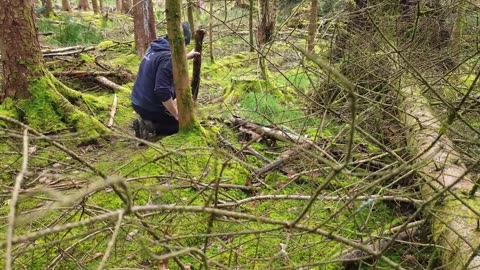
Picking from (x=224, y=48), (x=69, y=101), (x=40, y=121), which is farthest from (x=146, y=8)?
(x=40, y=121)

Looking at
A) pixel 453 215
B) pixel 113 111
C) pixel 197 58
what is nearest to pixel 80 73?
pixel 113 111

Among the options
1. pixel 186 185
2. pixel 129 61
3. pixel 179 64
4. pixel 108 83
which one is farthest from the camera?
pixel 129 61

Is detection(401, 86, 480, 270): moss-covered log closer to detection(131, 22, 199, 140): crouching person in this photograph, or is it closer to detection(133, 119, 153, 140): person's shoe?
detection(131, 22, 199, 140): crouching person

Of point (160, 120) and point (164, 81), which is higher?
point (164, 81)

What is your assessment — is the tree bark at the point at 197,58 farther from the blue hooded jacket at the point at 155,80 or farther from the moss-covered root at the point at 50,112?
the moss-covered root at the point at 50,112

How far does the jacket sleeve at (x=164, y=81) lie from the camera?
453 cm

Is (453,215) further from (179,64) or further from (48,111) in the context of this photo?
(48,111)

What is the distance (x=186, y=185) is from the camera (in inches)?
107

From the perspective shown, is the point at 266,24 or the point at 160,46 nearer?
the point at 160,46

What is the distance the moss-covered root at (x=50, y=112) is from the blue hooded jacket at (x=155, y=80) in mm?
558

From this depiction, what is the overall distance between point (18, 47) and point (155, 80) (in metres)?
1.46

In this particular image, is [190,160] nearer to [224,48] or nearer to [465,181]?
[465,181]

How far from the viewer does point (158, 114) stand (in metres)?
4.91

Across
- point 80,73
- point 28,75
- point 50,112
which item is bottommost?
point 50,112
